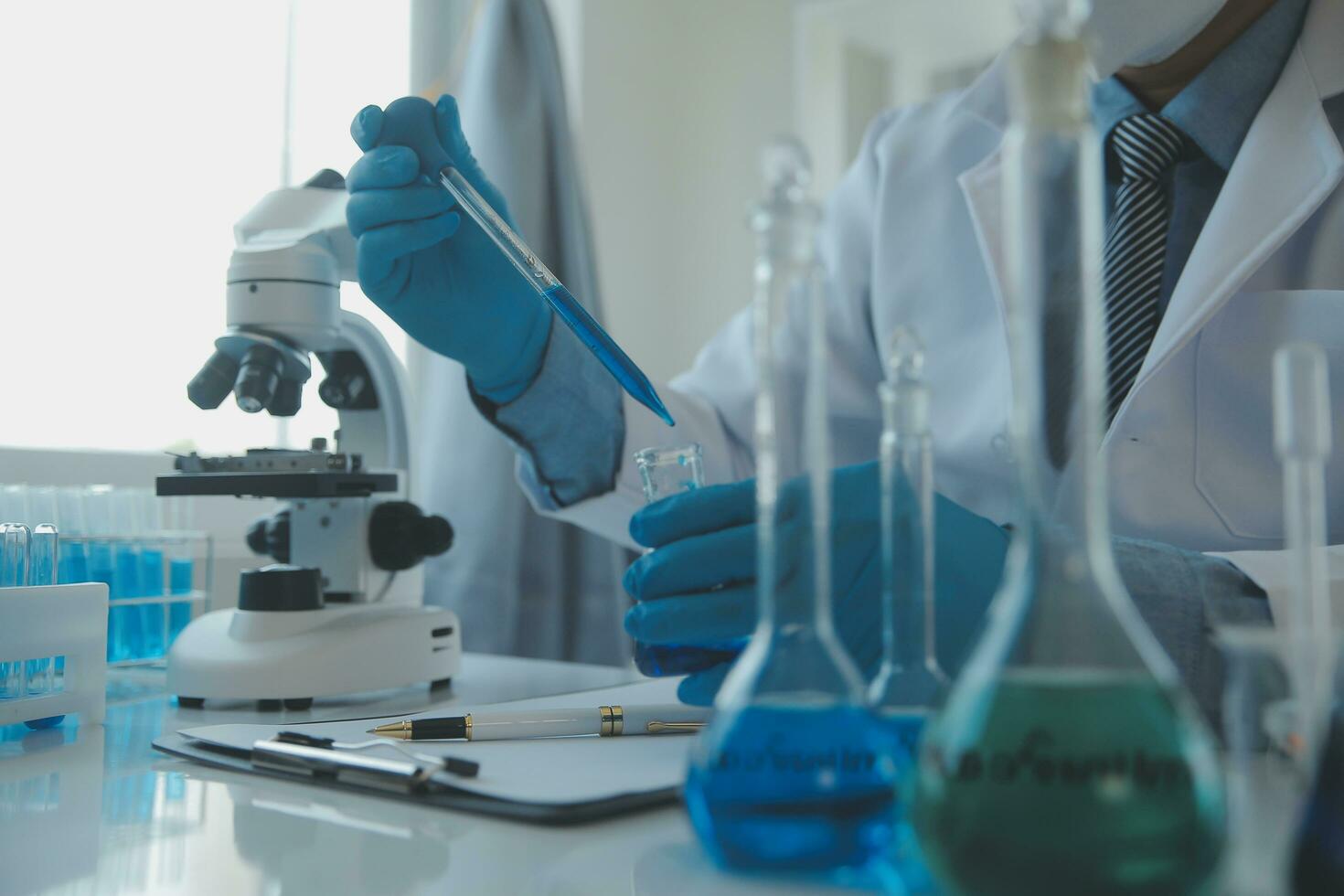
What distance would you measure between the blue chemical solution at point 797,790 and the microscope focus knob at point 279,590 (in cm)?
68

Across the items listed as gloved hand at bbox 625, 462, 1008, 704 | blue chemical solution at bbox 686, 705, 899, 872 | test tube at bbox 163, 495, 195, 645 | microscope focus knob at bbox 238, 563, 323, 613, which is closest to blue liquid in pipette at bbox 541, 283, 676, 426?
gloved hand at bbox 625, 462, 1008, 704

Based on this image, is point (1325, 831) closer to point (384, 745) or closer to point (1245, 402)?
point (384, 745)

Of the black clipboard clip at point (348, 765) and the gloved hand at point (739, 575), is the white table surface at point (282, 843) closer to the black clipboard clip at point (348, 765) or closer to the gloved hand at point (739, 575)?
the black clipboard clip at point (348, 765)

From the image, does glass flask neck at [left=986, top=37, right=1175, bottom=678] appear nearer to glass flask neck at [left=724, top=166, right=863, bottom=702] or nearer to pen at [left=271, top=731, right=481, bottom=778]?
glass flask neck at [left=724, top=166, right=863, bottom=702]

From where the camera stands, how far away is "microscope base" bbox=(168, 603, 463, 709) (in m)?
0.86

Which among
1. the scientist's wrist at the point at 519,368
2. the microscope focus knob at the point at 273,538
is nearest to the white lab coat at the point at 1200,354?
the scientist's wrist at the point at 519,368

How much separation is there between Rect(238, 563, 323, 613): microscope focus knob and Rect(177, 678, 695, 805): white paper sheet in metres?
0.20

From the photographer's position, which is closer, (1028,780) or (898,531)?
(1028,780)

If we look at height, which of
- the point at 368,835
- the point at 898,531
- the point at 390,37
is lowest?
the point at 368,835

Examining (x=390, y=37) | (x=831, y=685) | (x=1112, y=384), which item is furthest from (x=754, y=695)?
(x=390, y=37)

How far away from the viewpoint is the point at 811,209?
0.31 m

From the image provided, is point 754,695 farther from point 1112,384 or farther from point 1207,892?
point 1112,384

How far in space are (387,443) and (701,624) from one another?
1.84ft

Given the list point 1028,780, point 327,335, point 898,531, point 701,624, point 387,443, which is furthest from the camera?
point 387,443
